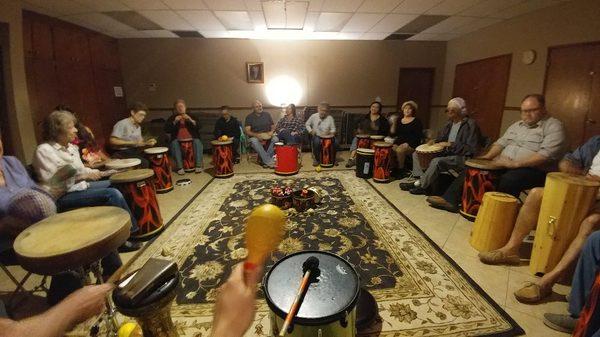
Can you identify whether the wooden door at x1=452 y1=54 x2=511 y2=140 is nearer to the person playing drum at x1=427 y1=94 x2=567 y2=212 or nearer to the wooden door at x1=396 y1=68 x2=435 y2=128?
the wooden door at x1=396 y1=68 x2=435 y2=128

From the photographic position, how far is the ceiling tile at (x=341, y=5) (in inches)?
167

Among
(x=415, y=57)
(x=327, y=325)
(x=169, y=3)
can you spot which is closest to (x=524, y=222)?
(x=327, y=325)

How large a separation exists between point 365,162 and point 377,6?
99.3 inches

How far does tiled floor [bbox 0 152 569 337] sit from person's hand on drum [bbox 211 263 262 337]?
1.83m

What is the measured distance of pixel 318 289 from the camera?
114 centimetres

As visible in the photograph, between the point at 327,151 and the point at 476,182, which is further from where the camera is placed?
the point at 327,151

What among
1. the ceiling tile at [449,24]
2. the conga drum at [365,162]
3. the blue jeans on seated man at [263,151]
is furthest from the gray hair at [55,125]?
the ceiling tile at [449,24]

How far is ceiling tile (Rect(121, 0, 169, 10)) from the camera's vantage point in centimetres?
413

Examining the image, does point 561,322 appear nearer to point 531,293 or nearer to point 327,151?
point 531,293

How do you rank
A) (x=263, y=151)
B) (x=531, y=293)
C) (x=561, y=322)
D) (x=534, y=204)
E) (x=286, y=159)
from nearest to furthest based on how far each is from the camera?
(x=561, y=322) → (x=531, y=293) → (x=534, y=204) → (x=286, y=159) → (x=263, y=151)

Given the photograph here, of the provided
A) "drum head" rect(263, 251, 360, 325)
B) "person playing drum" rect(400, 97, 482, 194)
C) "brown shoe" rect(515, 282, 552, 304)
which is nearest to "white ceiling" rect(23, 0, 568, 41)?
"person playing drum" rect(400, 97, 482, 194)

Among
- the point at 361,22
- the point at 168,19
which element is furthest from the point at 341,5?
the point at 168,19

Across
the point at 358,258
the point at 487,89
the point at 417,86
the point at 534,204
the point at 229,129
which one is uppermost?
the point at 417,86

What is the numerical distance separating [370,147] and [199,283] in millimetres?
3769
